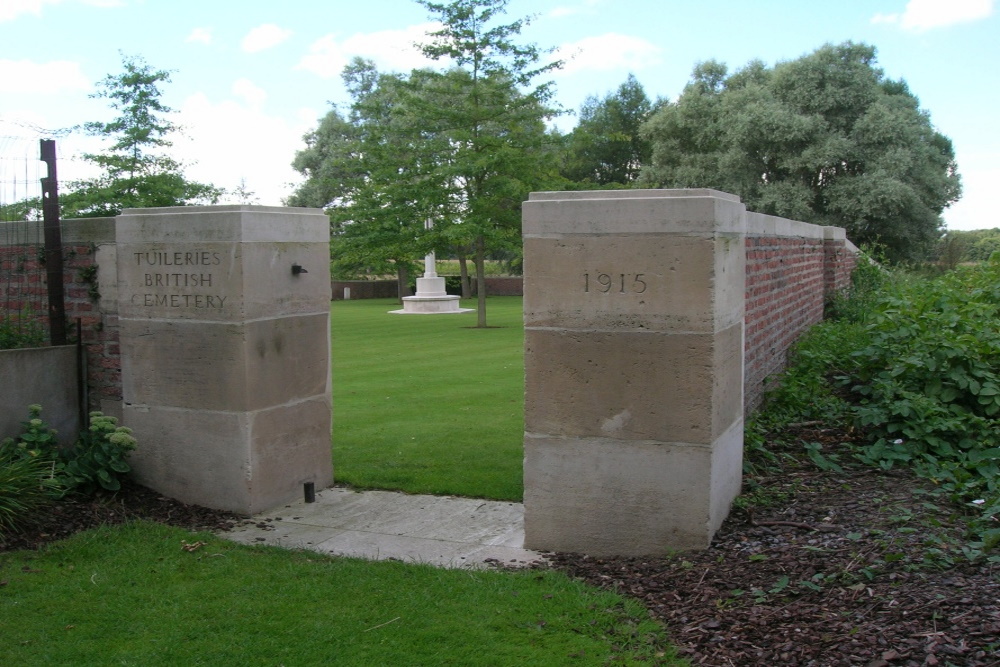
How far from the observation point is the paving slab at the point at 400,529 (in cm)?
509

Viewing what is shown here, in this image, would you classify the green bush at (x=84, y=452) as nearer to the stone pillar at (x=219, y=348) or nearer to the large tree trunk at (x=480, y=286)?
the stone pillar at (x=219, y=348)

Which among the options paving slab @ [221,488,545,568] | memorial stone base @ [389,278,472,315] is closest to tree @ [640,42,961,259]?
memorial stone base @ [389,278,472,315]

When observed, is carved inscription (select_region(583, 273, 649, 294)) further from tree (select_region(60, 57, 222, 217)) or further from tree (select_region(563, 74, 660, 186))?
tree (select_region(563, 74, 660, 186))

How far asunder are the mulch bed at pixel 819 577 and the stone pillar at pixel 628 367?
8.8 inches

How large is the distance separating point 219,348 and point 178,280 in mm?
560

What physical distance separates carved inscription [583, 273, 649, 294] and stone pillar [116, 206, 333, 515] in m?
2.39

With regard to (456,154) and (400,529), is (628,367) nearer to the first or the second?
(400,529)

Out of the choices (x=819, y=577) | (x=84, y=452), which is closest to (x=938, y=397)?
(x=819, y=577)

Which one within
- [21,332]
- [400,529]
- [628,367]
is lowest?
[400,529]

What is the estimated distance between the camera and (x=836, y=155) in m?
31.2

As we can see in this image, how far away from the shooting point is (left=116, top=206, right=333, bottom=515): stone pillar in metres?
5.89

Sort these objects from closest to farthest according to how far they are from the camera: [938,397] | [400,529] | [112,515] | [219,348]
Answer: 1. [400,529]
2. [112,515]
3. [219,348]
4. [938,397]

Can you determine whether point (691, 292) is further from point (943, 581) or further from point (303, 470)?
point (303, 470)

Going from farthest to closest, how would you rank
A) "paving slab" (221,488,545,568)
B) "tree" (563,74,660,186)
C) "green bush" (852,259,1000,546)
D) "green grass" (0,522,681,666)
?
"tree" (563,74,660,186) < "green bush" (852,259,1000,546) < "paving slab" (221,488,545,568) < "green grass" (0,522,681,666)
